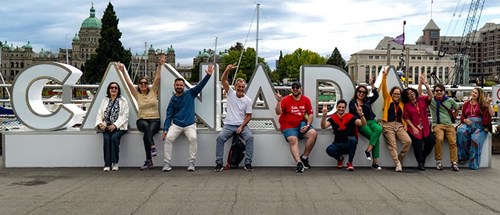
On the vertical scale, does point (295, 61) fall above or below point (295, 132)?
above

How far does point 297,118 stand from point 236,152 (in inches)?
54.9

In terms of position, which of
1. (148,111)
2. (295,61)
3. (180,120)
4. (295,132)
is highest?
(295,61)

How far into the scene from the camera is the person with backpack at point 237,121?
1083cm

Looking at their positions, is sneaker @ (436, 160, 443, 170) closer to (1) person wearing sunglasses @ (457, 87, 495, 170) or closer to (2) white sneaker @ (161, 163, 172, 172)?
(1) person wearing sunglasses @ (457, 87, 495, 170)

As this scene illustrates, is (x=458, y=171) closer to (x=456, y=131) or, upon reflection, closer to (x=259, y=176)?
(x=456, y=131)

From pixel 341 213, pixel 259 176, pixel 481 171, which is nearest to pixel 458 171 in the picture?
pixel 481 171

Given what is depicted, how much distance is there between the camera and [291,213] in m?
6.98

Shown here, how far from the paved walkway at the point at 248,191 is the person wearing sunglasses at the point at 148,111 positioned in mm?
492

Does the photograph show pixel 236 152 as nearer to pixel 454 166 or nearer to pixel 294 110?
pixel 294 110

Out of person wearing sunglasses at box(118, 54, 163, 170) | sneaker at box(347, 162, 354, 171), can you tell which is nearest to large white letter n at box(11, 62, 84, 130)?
person wearing sunglasses at box(118, 54, 163, 170)

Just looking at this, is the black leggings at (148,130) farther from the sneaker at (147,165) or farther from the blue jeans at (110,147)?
the blue jeans at (110,147)

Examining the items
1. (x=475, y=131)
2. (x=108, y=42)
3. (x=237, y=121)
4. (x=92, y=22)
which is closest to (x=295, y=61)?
(x=108, y=42)

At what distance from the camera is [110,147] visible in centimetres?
1087

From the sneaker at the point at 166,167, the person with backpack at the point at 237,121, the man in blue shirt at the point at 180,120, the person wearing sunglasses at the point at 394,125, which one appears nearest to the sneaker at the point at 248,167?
the person with backpack at the point at 237,121
